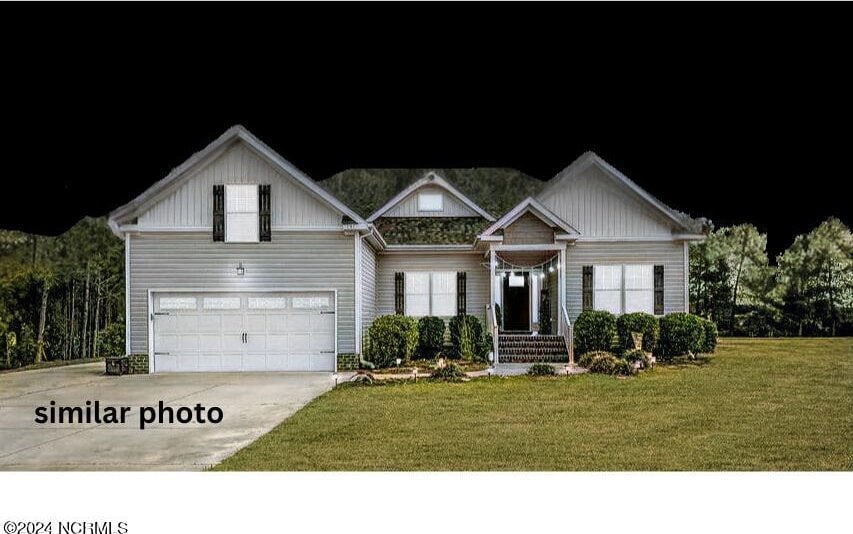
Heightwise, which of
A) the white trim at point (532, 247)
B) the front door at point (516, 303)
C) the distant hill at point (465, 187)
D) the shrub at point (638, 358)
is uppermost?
the distant hill at point (465, 187)

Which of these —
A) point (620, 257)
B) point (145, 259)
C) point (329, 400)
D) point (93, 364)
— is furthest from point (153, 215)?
point (620, 257)

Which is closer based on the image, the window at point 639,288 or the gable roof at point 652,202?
the gable roof at point 652,202

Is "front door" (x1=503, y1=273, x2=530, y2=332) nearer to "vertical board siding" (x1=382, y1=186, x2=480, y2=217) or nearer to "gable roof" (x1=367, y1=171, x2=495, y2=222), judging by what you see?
"gable roof" (x1=367, y1=171, x2=495, y2=222)

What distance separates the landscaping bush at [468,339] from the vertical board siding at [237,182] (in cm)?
339

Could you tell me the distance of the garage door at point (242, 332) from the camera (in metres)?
13.1

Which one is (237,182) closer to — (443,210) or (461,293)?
(461,293)

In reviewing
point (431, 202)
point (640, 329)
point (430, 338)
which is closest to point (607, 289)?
point (640, 329)

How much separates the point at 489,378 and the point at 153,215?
24.1ft

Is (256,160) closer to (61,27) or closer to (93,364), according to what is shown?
(93,364)

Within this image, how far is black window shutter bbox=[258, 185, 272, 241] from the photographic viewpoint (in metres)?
13.8

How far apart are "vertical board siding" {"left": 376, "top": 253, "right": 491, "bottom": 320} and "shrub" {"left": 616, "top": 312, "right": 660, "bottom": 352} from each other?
3.14 m

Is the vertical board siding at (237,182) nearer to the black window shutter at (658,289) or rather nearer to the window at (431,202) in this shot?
the window at (431,202)

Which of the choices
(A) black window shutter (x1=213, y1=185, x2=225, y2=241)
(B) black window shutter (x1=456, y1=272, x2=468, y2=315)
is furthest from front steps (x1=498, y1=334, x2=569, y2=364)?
(A) black window shutter (x1=213, y1=185, x2=225, y2=241)

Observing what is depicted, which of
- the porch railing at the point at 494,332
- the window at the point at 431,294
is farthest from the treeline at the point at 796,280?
the window at the point at 431,294
